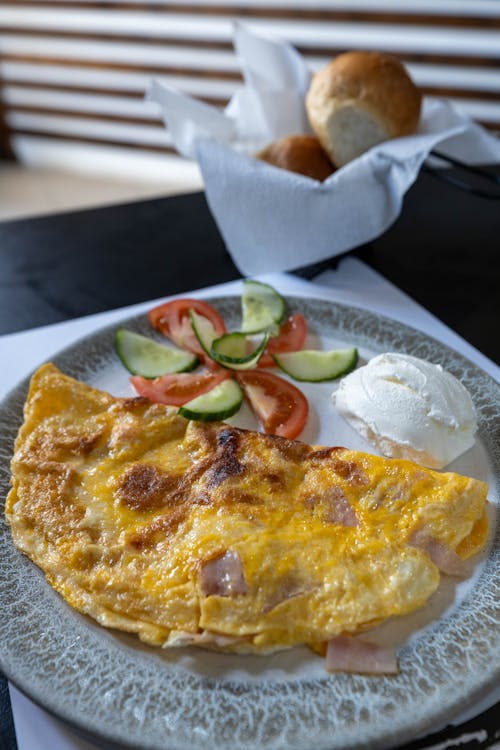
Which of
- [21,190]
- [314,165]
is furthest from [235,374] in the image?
[21,190]

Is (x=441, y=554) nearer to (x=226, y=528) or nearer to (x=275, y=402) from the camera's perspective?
(x=226, y=528)

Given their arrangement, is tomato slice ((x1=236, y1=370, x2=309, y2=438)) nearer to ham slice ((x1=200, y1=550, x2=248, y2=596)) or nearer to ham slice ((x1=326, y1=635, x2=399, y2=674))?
ham slice ((x1=200, y1=550, x2=248, y2=596))

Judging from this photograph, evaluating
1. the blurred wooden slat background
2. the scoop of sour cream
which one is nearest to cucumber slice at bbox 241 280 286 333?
the scoop of sour cream

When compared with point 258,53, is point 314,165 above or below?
below

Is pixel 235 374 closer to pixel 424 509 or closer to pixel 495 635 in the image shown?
pixel 424 509

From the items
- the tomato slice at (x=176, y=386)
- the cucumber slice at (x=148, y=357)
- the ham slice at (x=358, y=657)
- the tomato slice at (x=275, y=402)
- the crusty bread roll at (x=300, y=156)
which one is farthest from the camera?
the crusty bread roll at (x=300, y=156)

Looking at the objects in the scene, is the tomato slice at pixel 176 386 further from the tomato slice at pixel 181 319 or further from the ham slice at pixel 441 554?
the ham slice at pixel 441 554

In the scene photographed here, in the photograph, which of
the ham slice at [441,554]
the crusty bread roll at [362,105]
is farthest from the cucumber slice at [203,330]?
the ham slice at [441,554]
